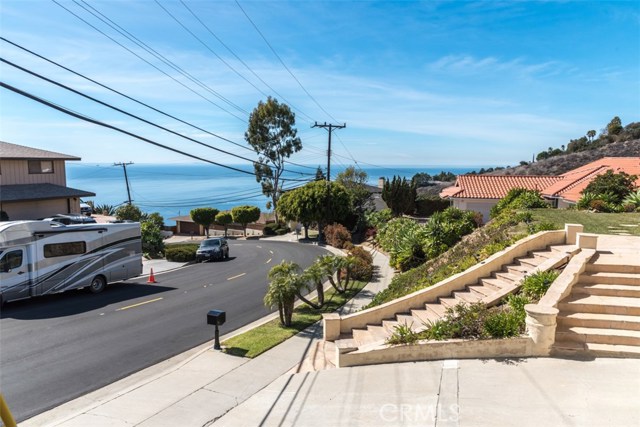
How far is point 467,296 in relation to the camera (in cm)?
1025

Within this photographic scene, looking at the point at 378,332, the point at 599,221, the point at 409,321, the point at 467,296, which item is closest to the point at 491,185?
the point at 599,221

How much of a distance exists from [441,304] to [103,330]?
34.4ft

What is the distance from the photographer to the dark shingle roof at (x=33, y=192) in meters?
23.4

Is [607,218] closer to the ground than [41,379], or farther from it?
farther from it

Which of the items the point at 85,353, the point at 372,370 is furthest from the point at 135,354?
the point at 372,370

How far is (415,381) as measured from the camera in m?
7.27

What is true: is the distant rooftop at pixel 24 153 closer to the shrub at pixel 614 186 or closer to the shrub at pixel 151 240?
the shrub at pixel 151 240

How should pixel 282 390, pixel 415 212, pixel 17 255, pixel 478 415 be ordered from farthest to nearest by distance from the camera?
pixel 415 212 < pixel 17 255 < pixel 282 390 < pixel 478 415

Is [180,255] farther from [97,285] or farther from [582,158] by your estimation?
[582,158]

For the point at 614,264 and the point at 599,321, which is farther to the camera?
the point at 614,264

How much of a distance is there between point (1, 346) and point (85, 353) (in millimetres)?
2667

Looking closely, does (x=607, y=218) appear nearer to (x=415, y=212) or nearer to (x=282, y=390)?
(x=282, y=390)

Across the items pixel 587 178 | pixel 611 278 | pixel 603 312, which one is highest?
pixel 587 178

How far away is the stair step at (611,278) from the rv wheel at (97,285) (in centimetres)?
1882
